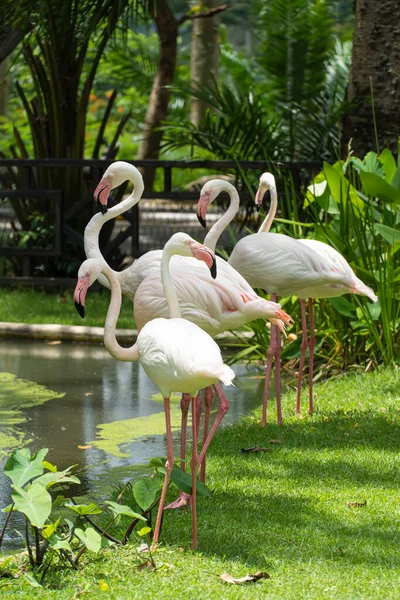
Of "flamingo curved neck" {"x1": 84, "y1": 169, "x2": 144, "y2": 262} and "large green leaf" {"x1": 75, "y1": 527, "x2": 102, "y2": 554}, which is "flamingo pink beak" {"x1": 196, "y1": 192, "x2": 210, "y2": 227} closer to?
"flamingo curved neck" {"x1": 84, "y1": 169, "x2": 144, "y2": 262}

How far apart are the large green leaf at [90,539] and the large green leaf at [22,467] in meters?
0.27

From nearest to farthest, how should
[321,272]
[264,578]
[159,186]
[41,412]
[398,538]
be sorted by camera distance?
[264,578], [398,538], [321,272], [41,412], [159,186]

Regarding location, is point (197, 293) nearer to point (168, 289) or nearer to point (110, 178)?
point (168, 289)

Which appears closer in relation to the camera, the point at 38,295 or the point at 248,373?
the point at 248,373

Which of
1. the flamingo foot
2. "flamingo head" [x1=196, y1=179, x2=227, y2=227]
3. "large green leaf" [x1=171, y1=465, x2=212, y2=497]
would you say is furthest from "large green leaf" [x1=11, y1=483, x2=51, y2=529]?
→ "flamingo head" [x1=196, y1=179, x2=227, y2=227]

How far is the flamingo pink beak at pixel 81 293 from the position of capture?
15.3ft

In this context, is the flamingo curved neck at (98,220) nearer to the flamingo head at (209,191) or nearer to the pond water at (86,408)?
the flamingo head at (209,191)

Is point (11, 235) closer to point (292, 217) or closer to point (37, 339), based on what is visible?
point (37, 339)

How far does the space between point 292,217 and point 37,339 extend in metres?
2.95

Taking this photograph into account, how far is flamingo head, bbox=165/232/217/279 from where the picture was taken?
4.32m

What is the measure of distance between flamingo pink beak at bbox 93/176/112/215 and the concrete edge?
10.9 feet

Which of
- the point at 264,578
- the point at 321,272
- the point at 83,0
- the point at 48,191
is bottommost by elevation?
the point at 264,578

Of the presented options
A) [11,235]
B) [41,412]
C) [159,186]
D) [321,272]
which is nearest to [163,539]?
[321,272]

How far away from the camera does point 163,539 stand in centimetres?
412
